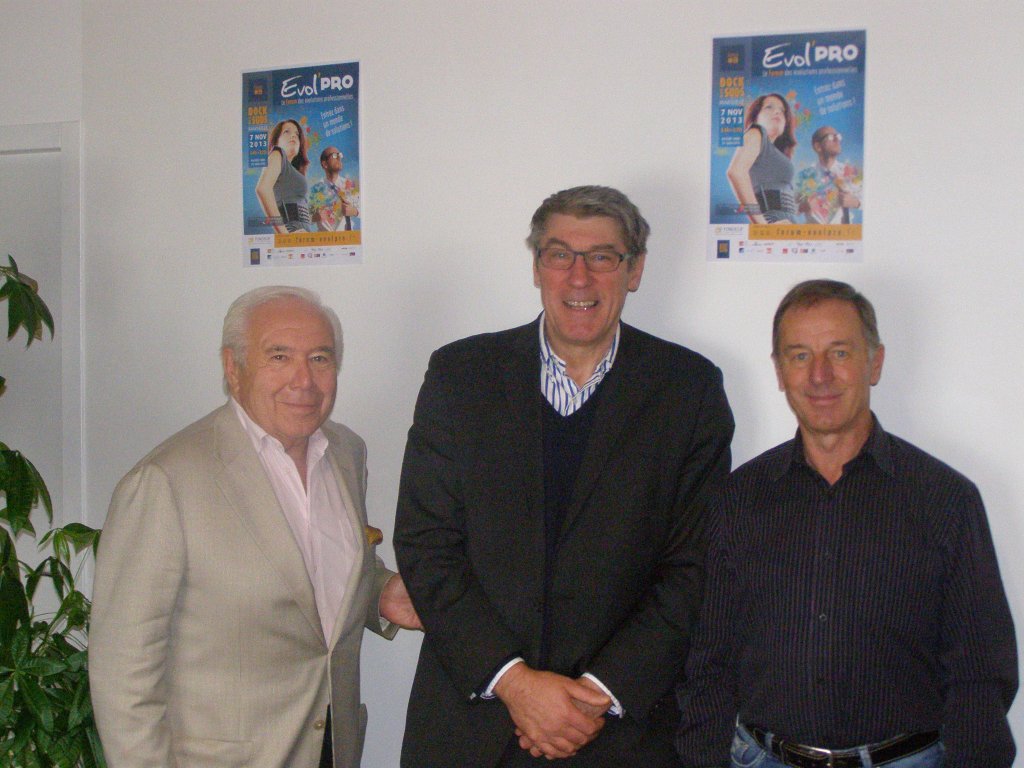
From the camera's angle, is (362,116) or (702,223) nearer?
(702,223)

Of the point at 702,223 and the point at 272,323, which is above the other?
the point at 702,223

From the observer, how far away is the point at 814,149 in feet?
7.16

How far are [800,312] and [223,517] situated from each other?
113 cm

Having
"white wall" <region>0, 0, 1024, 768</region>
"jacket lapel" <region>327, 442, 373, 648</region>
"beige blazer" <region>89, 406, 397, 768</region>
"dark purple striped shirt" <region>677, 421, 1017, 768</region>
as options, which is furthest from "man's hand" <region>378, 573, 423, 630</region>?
"dark purple striped shirt" <region>677, 421, 1017, 768</region>

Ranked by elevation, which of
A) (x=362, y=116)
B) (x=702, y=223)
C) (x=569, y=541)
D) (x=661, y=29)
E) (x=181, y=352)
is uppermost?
(x=661, y=29)

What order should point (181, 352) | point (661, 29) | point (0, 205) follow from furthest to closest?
1. point (0, 205)
2. point (181, 352)
3. point (661, 29)

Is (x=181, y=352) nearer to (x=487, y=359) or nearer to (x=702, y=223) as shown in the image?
(x=487, y=359)

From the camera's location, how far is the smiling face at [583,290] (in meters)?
1.80

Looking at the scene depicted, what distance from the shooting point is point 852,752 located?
5.14 ft

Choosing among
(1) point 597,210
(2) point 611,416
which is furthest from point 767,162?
(2) point 611,416

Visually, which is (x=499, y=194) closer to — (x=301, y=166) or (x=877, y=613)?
(x=301, y=166)

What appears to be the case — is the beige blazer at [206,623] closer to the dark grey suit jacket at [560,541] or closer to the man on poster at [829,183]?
the dark grey suit jacket at [560,541]

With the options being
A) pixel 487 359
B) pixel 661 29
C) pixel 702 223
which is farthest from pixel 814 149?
pixel 487 359

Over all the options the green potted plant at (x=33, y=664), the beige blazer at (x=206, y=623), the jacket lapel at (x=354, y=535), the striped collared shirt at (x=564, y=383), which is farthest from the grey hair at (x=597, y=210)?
the green potted plant at (x=33, y=664)
